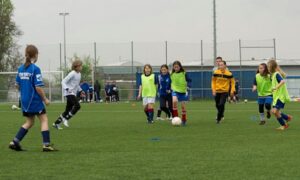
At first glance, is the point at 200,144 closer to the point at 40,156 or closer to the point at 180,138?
the point at 180,138

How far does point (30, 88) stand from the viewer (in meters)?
10.6

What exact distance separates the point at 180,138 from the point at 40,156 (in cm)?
391

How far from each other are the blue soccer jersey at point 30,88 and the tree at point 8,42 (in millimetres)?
54594

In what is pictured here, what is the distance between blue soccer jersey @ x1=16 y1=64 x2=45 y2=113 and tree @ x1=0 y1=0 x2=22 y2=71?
54.6 m

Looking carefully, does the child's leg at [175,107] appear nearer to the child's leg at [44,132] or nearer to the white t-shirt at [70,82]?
the white t-shirt at [70,82]

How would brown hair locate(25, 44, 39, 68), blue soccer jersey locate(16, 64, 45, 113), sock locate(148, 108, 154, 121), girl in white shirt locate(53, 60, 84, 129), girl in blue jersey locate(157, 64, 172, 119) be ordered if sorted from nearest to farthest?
brown hair locate(25, 44, 39, 68) → blue soccer jersey locate(16, 64, 45, 113) → girl in white shirt locate(53, 60, 84, 129) → sock locate(148, 108, 154, 121) → girl in blue jersey locate(157, 64, 172, 119)

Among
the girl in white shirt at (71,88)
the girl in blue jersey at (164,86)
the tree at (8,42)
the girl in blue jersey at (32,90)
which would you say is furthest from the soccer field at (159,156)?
the tree at (8,42)

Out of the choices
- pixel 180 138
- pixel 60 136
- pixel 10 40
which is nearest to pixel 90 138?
pixel 60 136

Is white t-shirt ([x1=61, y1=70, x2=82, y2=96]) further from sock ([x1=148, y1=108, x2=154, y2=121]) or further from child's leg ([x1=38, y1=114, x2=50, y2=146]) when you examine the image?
child's leg ([x1=38, y1=114, x2=50, y2=146])

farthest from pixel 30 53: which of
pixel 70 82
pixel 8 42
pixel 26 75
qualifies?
pixel 8 42

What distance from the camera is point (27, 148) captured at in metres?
11.3

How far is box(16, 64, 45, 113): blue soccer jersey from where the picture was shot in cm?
1064

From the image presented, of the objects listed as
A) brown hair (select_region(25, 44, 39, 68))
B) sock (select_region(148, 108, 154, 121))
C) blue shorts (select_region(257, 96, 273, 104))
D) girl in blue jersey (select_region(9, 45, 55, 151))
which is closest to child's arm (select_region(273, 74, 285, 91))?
blue shorts (select_region(257, 96, 273, 104))

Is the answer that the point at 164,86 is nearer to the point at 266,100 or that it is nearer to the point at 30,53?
the point at 266,100
